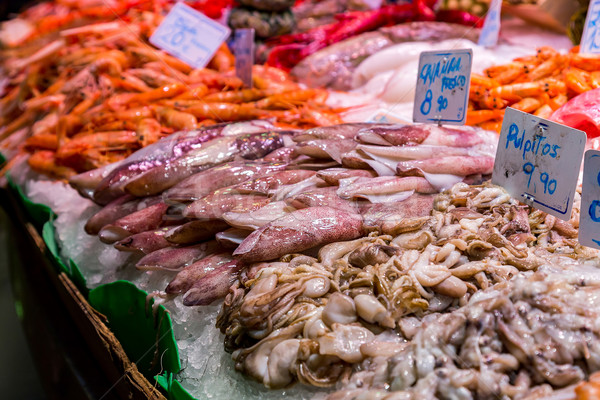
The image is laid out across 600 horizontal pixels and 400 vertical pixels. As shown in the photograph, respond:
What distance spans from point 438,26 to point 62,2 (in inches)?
189

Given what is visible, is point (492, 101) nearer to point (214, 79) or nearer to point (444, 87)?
point (444, 87)

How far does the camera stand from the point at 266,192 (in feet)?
7.56

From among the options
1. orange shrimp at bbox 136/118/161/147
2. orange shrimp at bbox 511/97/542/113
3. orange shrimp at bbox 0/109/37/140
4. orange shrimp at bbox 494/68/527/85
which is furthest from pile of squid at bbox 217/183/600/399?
orange shrimp at bbox 0/109/37/140

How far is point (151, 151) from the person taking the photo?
9.67 ft

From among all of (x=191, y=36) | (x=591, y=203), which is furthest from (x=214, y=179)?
(x=191, y=36)

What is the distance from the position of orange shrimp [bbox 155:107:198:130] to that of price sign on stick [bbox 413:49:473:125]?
1701mm

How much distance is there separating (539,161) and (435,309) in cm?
73

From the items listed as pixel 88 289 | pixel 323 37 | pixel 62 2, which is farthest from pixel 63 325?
pixel 62 2

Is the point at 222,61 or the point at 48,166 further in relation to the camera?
the point at 222,61

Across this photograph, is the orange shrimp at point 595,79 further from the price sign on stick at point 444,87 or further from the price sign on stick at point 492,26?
the price sign on stick at point 444,87

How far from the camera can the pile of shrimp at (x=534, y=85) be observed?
3.19 metres

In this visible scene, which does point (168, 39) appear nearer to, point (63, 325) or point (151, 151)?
point (151, 151)

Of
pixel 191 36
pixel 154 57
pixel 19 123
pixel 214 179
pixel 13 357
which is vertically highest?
pixel 191 36

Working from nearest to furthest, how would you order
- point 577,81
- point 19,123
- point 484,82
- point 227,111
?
1. point 577,81
2. point 484,82
3. point 227,111
4. point 19,123
